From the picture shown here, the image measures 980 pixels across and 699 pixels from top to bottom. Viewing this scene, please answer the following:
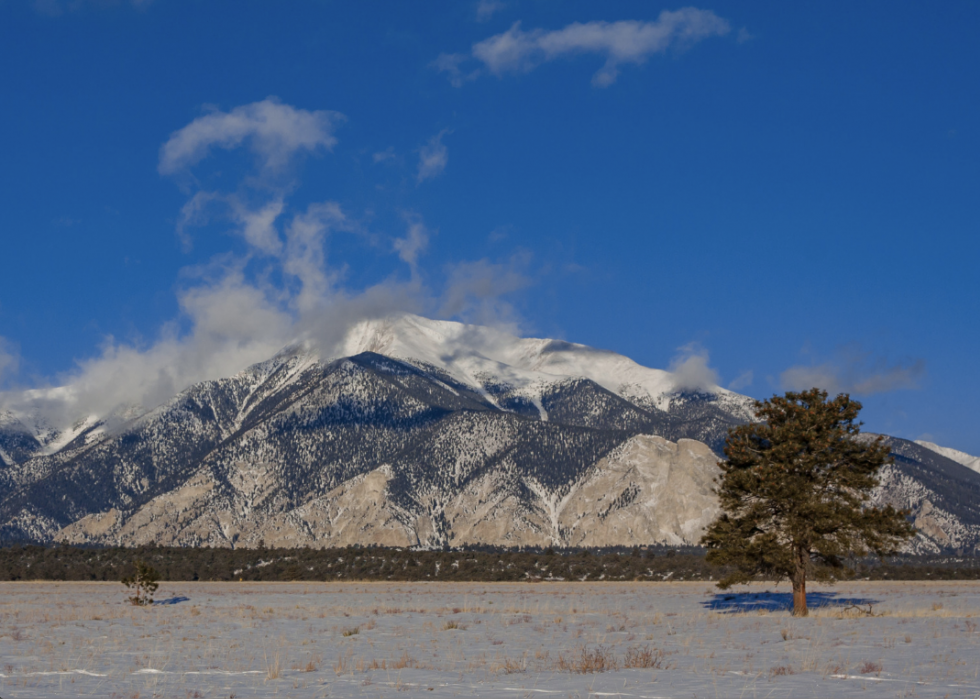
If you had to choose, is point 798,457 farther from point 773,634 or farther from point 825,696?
point 825,696

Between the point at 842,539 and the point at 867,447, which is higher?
the point at 867,447

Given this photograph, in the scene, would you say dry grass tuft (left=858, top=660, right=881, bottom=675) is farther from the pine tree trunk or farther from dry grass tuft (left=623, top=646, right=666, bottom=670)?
the pine tree trunk

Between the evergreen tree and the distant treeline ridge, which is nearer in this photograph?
the evergreen tree

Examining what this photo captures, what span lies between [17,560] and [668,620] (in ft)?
260

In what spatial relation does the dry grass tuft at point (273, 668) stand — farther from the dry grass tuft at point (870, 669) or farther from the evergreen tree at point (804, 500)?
the evergreen tree at point (804, 500)

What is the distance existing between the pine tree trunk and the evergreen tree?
4 centimetres

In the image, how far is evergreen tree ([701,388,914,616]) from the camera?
33000mm

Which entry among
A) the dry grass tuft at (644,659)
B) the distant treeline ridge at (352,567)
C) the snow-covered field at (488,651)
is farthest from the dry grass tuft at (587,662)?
the distant treeline ridge at (352,567)

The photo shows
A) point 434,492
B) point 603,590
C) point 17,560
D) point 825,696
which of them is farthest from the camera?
point 434,492

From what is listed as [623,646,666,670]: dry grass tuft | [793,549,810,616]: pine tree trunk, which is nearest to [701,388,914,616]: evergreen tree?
[793,549,810,616]: pine tree trunk

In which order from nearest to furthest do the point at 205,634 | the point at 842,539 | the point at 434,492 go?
the point at 205,634, the point at 842,539, the point at 434,492

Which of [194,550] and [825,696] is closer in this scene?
[825,696]

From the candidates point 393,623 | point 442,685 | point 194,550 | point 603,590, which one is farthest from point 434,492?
point 442,685

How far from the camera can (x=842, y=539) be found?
32.7m
